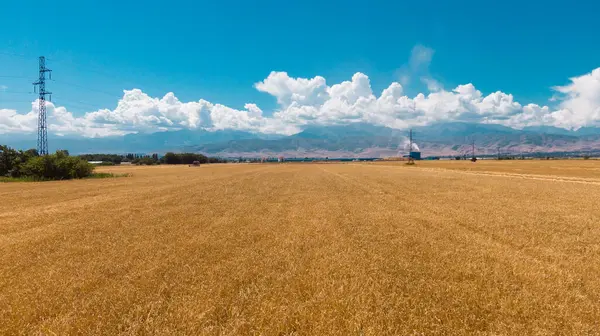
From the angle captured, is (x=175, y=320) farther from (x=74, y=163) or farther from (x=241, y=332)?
(x=74, y=163)

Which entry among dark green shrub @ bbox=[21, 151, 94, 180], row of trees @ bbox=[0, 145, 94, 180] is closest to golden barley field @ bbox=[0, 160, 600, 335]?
dark green shrub @ bbox=[21, 151, 94, 180]

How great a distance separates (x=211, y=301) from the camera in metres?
6.08

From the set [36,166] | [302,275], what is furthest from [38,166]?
[302,275]

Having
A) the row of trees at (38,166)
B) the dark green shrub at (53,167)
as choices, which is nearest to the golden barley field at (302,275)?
the dark green shrub at (53,167)

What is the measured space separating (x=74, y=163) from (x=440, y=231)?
56917mm

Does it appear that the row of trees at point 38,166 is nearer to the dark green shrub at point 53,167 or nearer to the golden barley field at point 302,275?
the dark green shrub at point 53,167

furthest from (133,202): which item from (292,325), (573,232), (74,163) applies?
(74,163)

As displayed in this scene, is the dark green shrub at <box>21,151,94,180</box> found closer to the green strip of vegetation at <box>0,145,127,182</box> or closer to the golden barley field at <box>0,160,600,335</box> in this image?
the green strip of vegetation at <box>0,145,127,182</box>

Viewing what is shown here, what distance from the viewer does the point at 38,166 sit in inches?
1809

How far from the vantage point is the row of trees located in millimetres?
46156

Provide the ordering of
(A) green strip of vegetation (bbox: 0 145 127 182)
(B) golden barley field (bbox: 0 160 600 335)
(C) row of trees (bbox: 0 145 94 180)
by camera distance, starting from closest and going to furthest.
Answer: (B) golden barley field (bbox: 0 160 600 335) → (A) green strip of vegetation (bbox: 0 145 127 182) → (C) row of trees (bbox: 0 145 94 180)

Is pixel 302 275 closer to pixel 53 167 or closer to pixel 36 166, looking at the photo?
pixel 53 167

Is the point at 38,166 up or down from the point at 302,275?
up

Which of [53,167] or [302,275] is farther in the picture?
[53,167]
